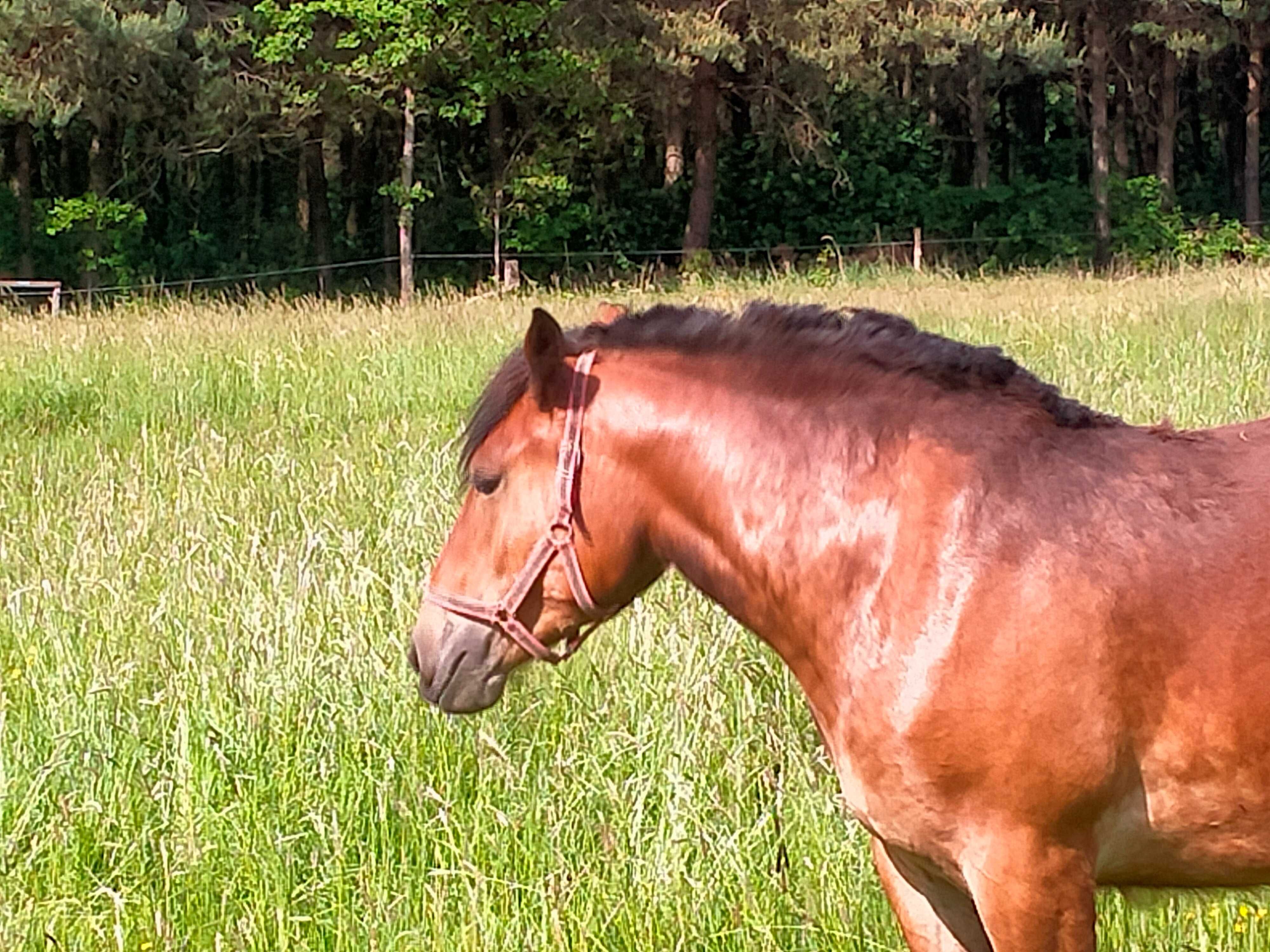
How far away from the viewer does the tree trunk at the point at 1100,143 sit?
30.6 meters

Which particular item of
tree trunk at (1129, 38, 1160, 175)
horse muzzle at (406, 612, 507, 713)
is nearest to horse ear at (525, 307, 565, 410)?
horse muzzle at (406, 612, 507, 713)

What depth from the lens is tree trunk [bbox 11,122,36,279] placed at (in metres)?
27.5

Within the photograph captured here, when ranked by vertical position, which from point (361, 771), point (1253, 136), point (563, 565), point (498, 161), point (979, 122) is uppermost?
point (979, 122)

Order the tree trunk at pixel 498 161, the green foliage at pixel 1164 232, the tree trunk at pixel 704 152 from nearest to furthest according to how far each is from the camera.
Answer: the tree trunk at pixel 498 161 → the tree trunk at pixel 704 152 → the green foliage at pixel 1164 232

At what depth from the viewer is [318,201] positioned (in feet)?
100

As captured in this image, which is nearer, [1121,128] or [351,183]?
[351,183]

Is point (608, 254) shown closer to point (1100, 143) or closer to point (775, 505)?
point (1100, 143)

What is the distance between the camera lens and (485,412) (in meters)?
2.43

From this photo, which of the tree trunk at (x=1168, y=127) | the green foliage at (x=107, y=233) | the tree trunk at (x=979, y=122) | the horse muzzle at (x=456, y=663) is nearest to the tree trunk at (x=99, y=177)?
the green foliage at (x=107, y=233)

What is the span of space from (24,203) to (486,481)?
28.9 meters

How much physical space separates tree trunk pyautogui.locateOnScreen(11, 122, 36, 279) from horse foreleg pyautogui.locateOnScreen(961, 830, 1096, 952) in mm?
28137

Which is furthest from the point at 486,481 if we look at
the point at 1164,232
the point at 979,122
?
the point at 979,122

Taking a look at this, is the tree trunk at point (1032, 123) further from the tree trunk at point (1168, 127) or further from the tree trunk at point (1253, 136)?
the tree trunk at point (1253, 136)

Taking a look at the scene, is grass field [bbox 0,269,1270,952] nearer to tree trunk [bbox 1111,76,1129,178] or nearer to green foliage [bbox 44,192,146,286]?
green foliage [bbox 44,192,146,286]
